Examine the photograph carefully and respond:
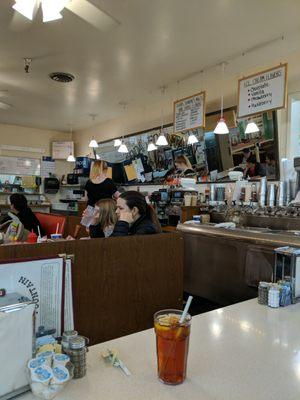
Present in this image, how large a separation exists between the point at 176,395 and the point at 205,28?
337 cm

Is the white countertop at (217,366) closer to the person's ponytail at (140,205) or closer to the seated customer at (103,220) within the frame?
the person's ponytail at (140,205)

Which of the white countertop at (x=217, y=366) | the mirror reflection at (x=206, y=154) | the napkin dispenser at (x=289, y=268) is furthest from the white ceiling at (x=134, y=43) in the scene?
the white countertop at (x=217, y=366)

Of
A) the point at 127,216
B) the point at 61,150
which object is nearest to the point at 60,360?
the point at 127,216

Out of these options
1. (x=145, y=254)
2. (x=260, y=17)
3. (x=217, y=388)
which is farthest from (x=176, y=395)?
(x=260, y=17)

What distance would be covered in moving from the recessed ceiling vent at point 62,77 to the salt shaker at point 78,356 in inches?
173

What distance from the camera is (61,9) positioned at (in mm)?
2393

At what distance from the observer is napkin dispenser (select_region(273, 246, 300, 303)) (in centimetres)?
144

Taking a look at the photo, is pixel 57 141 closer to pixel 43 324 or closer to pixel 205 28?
pixel 205 28

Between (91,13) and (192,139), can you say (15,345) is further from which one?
(192,139)

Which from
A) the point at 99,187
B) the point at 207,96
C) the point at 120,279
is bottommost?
the point at 120,279

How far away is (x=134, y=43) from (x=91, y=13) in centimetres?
111

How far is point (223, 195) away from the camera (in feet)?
13.9

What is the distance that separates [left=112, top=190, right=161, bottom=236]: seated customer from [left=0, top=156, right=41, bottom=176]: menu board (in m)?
6.19

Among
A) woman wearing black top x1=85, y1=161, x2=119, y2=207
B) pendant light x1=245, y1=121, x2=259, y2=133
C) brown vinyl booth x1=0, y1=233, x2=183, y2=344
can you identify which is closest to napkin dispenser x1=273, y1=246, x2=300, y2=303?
brown vinyl booth x1=0, y1=233, x2=183, y2=344
